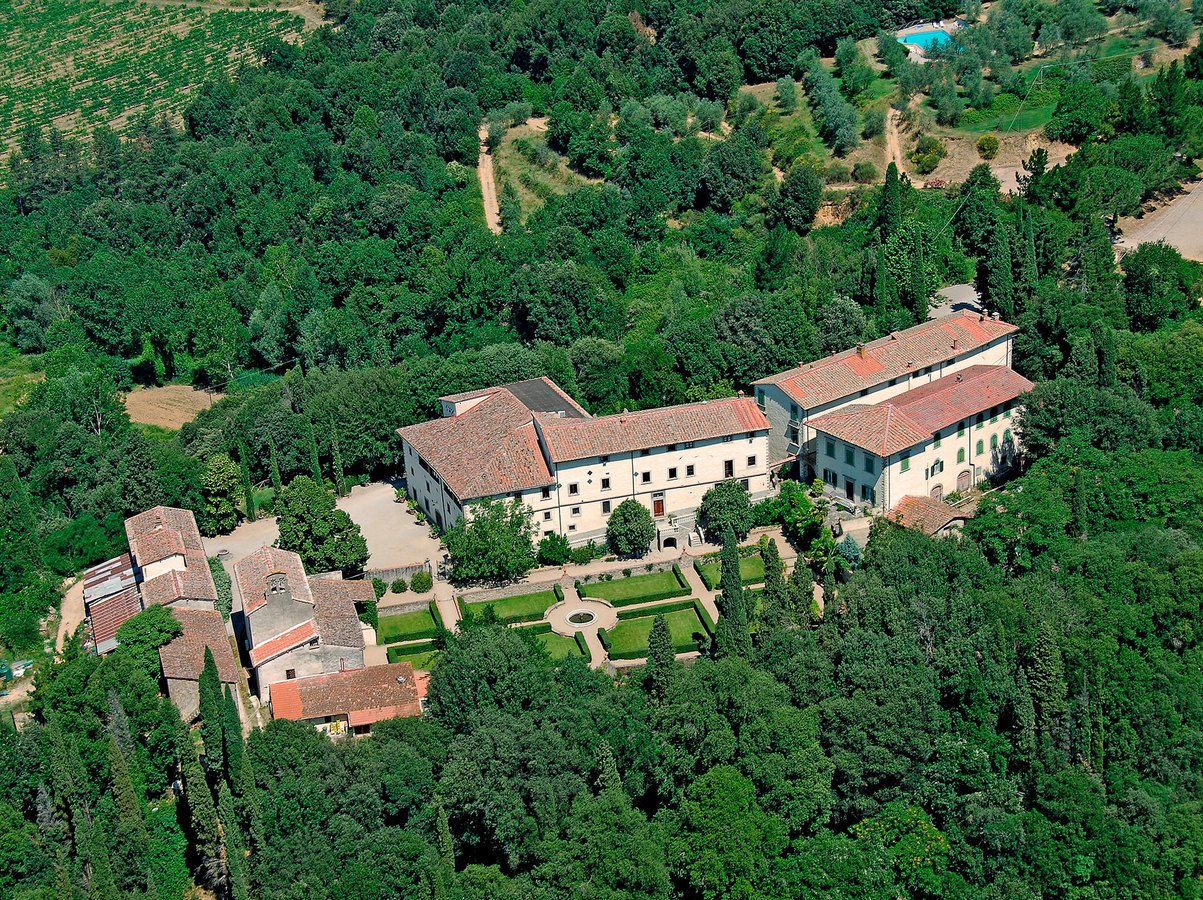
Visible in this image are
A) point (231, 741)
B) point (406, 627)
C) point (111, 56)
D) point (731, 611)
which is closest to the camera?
point (231, 741)

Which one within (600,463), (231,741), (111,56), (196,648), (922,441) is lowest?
(196,648)

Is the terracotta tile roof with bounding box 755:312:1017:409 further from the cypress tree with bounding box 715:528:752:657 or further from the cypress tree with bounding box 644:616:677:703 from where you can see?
the cypress tree with bounding box 644:616:677:703

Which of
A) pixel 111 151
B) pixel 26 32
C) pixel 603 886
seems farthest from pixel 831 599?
pixel 26 32

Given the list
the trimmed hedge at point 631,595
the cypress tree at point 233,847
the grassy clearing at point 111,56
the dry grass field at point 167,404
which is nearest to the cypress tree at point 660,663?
the trimmed hedge at point 631,595

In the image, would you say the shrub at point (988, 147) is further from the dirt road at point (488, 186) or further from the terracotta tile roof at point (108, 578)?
the terracotta tile roof at point (108, 578)

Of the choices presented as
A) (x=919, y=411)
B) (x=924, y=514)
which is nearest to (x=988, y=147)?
(x=919, y=411)

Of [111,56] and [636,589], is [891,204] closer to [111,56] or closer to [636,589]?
[636,589]
